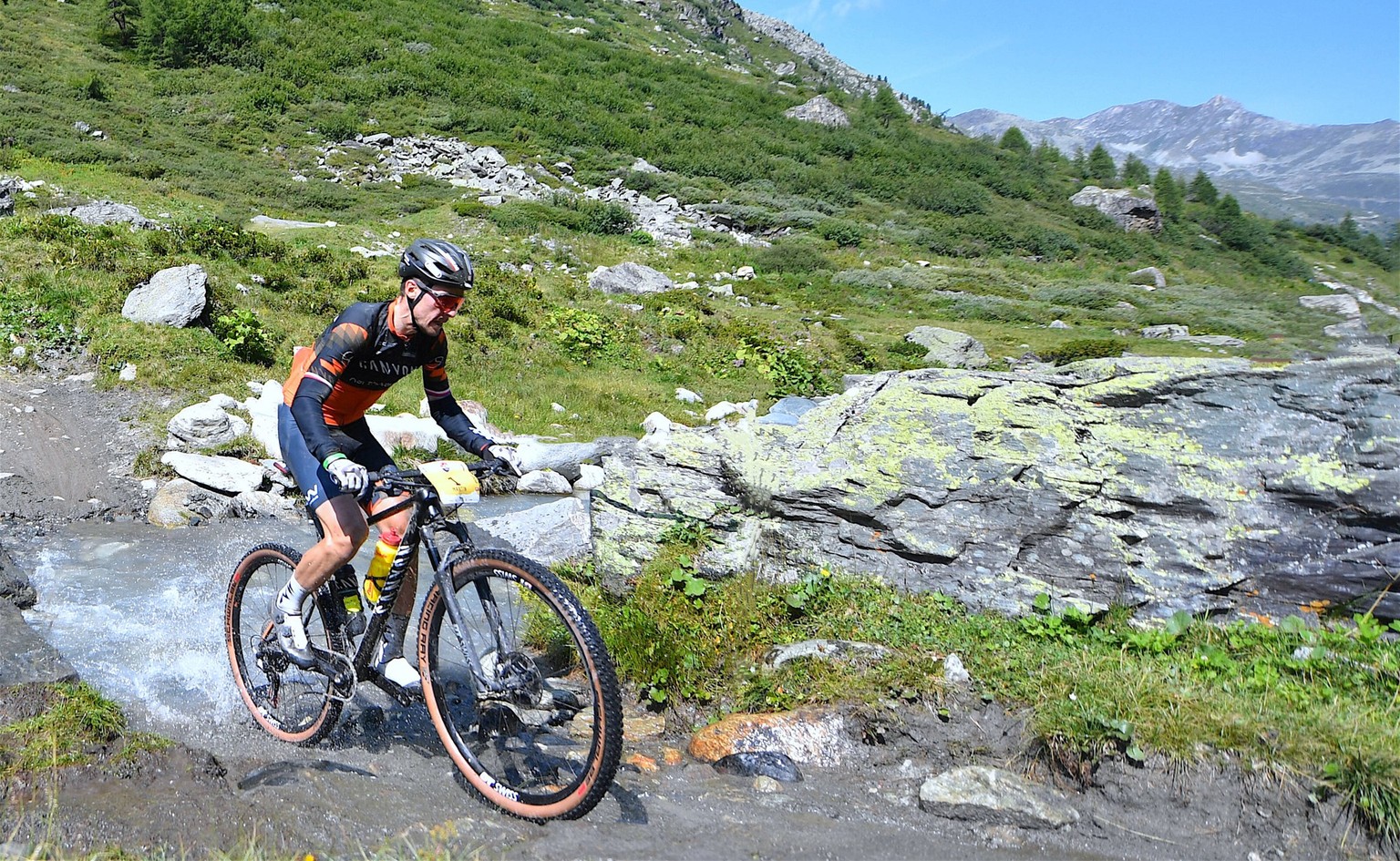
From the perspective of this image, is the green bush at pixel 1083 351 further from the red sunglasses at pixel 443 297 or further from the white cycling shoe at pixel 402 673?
the white cycling shoe at pixel 402 673

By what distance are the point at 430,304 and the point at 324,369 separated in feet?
2.21

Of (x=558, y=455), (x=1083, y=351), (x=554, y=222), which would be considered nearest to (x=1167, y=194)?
(x=1083, y=351)

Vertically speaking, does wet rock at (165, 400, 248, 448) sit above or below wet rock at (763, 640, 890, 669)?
above

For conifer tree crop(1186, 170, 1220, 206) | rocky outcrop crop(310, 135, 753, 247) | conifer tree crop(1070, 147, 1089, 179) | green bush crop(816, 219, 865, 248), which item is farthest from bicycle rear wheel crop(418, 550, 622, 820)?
conifer tree crop(1186, 170, 1220, 206)

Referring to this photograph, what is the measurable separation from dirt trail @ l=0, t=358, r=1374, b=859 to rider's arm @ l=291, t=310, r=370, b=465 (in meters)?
1.77

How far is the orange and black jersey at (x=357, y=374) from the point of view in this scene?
4.34 meters

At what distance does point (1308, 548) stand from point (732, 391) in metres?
13.7

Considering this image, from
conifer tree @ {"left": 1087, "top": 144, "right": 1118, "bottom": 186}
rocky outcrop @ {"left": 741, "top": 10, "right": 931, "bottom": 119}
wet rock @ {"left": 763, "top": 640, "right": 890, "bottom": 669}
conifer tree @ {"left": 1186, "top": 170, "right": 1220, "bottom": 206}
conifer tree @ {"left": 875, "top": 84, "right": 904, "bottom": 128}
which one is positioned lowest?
wet rock @ {"left": 763, "top": 640, "right": 890, "bottom": 669}

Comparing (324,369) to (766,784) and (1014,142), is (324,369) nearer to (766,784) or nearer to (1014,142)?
(766,784)

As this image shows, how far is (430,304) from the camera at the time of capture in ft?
14.6

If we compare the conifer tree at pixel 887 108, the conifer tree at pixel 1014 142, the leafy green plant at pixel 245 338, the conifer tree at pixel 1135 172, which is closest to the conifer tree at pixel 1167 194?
the conifer tree at pixel 1135 172

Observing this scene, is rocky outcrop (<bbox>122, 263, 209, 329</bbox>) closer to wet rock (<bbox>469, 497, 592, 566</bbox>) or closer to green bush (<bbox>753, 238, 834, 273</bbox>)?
wet rock (<bbox>469, 497, 592, 566</bbox>)

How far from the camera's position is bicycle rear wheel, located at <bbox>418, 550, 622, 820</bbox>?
12.1ft

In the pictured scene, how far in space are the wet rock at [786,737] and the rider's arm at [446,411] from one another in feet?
7.68
